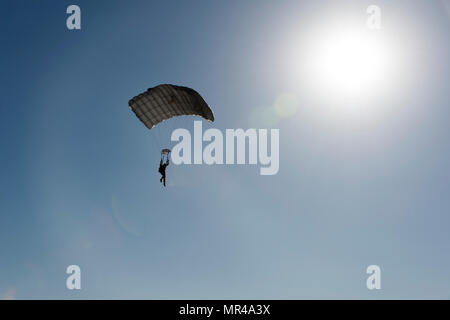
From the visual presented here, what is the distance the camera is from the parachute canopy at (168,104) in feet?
78.8

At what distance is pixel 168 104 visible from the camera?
80.2ft

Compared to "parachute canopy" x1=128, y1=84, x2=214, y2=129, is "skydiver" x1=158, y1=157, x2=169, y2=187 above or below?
below

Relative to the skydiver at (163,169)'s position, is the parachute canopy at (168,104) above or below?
above

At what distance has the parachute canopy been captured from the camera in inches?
946
